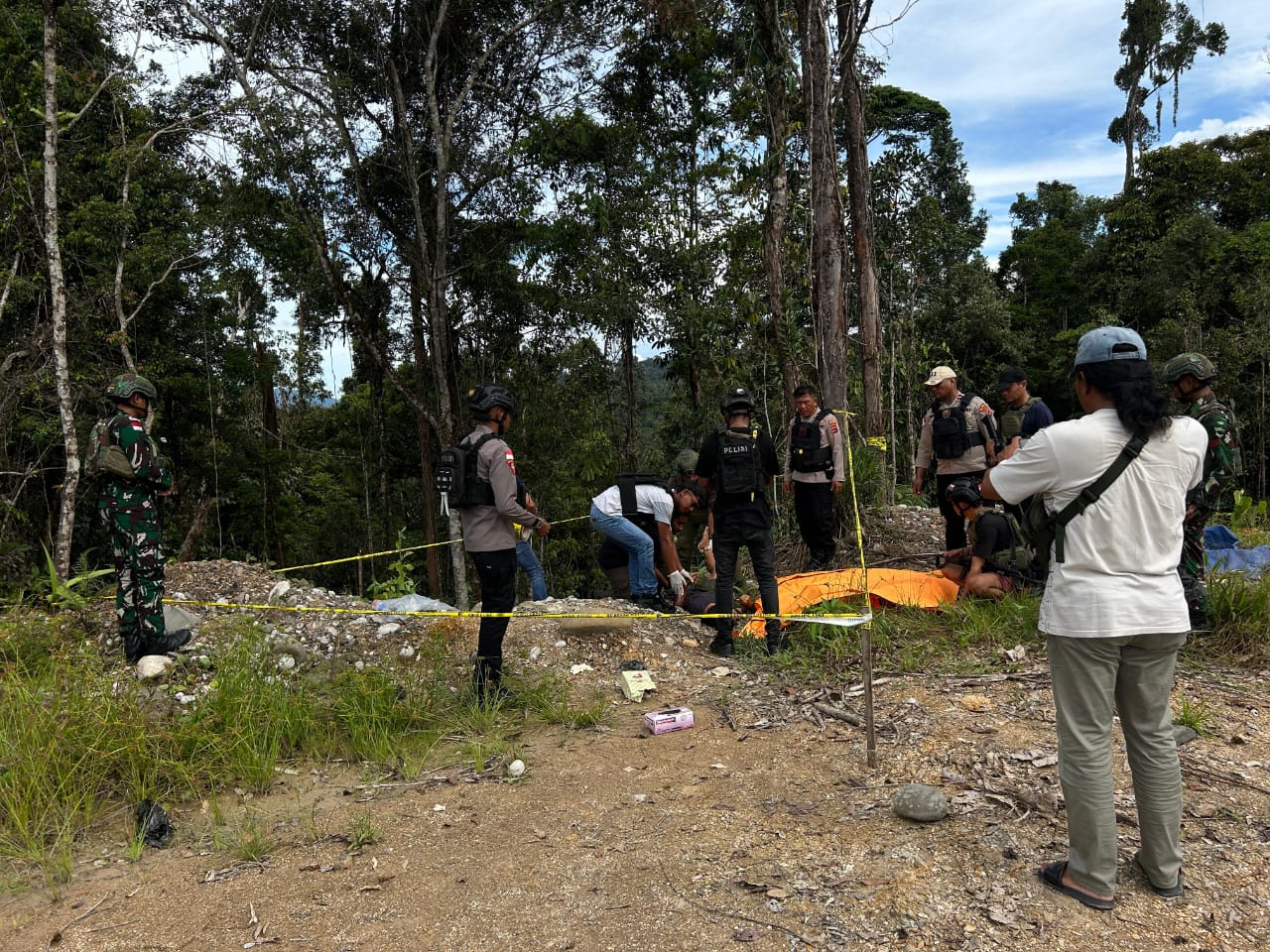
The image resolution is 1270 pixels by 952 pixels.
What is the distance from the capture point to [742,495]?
4.82 m

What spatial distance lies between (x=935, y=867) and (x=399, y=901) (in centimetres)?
182

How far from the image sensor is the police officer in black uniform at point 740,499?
15.8 ft

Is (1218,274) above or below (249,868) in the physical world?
above

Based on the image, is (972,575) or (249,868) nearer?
(249,868)

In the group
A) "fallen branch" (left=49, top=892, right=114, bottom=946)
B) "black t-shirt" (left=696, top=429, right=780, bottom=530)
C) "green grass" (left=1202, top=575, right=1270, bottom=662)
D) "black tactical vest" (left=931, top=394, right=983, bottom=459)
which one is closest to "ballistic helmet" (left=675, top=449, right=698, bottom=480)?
"black t-shirt" (left=696, top=429, right=780, bottom=530)

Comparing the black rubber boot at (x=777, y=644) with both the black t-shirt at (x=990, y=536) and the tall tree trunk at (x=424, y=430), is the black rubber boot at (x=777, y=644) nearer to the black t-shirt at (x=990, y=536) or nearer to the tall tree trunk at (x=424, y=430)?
the black t-shirt at (x=990, y=536)

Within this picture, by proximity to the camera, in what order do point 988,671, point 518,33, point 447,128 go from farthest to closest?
1. point 518,33
2. point 447,128
3. point 988,671

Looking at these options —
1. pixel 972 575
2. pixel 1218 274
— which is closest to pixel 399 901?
pixel 972 575

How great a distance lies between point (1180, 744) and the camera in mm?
3266

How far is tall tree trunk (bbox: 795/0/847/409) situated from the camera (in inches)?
249

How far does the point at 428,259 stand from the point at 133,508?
9.06m

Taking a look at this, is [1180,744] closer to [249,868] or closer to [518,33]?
[249,868]

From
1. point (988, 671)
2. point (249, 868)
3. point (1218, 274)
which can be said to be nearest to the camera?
point (249, 868)

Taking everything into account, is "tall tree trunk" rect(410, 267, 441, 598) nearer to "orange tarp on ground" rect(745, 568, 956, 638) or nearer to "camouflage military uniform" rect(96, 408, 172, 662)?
"camouflage military uniform" rect(96, 408, 172, 662)
